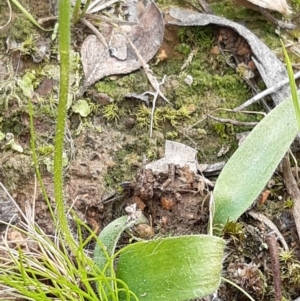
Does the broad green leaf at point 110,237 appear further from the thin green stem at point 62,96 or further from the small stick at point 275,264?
the small stick at point 275,264

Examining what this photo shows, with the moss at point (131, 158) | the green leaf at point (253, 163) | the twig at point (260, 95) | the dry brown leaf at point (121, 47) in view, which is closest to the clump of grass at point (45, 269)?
the moss at point (131, 158)

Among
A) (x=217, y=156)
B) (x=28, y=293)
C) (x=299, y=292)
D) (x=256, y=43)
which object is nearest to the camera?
(x=28, y=293)

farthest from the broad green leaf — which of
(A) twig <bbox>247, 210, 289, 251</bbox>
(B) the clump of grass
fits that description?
(A) twig <bbox>247, 210, 289, 251</bbox>

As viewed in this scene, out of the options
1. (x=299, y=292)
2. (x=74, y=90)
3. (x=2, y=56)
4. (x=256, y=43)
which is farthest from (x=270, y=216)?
(x=2, y=56)

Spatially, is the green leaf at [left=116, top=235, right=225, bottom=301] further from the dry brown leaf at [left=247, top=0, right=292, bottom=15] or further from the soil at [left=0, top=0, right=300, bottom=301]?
Answer: the dry brown leaf at [left=247, top=0, right=292, bottom=15]

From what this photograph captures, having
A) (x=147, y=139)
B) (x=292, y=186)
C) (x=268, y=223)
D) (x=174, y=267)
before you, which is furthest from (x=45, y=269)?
(x=292, y=186)

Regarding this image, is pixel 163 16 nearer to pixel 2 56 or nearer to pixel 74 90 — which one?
pixel 74 90
